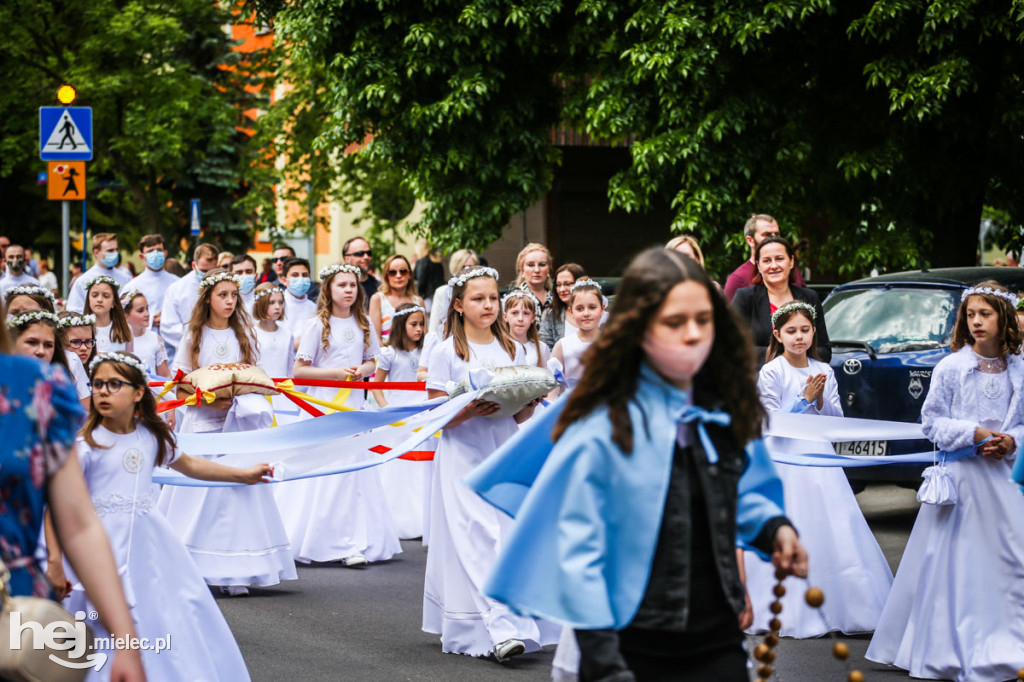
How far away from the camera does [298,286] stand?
14000mm

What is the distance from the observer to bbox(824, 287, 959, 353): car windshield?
36.5 feet

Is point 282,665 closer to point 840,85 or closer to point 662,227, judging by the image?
point 840,85

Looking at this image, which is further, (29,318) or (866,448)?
(866,448)

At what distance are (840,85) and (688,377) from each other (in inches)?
583

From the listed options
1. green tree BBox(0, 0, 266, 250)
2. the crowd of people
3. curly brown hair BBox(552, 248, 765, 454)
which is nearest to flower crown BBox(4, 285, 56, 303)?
the crowd of people

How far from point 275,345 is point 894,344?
5.00 meters

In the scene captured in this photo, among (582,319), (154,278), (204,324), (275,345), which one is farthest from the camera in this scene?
(154,278)

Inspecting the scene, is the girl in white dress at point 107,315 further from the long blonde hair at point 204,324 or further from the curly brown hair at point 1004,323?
the curly brown hair at point 1004,323

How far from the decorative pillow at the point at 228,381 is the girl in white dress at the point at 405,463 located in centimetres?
217

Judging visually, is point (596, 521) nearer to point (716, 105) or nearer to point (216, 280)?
point (216, 280)

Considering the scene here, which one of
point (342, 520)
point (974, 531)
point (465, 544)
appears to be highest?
point (974, 531)

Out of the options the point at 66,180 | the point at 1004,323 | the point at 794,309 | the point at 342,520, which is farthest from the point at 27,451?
the point at 66,180

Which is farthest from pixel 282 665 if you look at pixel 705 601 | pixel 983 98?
pixel 983 98

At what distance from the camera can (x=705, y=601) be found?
3488mm
